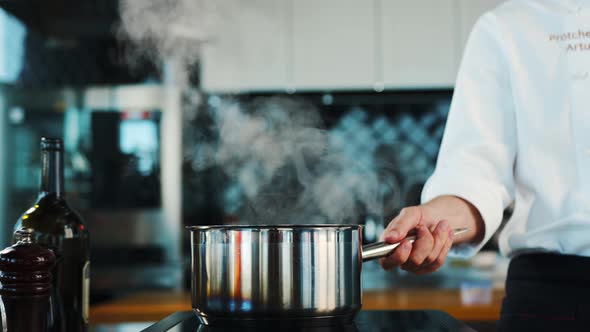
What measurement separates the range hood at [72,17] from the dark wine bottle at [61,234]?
2.27 m

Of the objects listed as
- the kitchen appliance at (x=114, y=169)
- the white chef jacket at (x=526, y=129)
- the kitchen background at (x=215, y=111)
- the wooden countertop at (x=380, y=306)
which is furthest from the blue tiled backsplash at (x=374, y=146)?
the white chef jacket at (x=526, y=129)

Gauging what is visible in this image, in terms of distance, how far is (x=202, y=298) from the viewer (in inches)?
23.6

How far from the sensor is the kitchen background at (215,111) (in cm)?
277

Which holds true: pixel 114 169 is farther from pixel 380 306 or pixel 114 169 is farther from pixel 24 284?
pixel 24 284

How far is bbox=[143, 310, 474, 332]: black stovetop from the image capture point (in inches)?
22.6

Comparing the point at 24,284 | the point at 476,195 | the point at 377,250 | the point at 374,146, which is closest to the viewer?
the point at 24,284

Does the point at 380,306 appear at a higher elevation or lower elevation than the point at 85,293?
lower

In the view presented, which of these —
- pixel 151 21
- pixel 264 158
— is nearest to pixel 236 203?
pixel 264 158

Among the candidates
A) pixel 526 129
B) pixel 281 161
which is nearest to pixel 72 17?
pixel 281 161

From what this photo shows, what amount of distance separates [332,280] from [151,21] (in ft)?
8.05

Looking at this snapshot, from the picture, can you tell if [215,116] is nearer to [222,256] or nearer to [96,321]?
[96,321]

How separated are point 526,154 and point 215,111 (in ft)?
6.57

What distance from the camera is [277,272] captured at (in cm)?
56

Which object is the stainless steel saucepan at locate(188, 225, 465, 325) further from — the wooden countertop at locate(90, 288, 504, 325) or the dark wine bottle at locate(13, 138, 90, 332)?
the wooden countertop at locate(90, 288, 504, 325)
